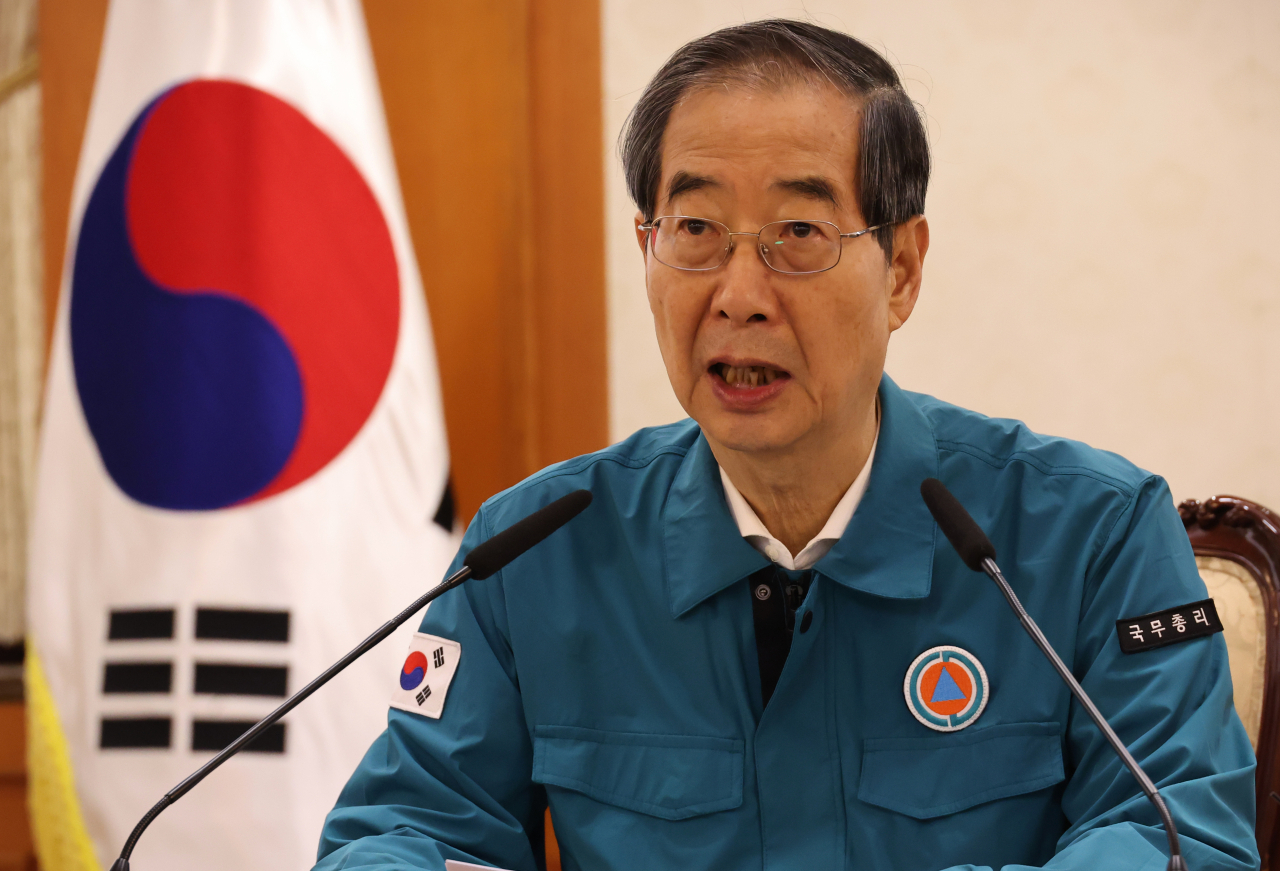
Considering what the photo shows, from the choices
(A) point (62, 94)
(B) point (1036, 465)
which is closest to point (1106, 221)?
(B) point (1036, 465)

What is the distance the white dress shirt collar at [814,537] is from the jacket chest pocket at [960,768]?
0.22 m

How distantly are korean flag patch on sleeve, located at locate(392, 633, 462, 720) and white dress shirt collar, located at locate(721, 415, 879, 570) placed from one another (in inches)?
13.5

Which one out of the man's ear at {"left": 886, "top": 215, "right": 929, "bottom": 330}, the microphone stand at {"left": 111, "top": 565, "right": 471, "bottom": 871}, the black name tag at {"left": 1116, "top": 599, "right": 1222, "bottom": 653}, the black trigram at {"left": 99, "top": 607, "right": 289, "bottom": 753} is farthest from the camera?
the black trigram at {"left": 99, "top": 607, "right": 289, "bottom": 753}

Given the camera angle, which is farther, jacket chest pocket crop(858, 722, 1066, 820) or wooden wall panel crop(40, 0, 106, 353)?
wooden wall panel crop(40, 0, 106, 353)

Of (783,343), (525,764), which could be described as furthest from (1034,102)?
(525,764)

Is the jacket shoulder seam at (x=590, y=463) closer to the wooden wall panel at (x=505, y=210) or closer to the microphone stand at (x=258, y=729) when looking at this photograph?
the microphone stand at (x=258, y=729)

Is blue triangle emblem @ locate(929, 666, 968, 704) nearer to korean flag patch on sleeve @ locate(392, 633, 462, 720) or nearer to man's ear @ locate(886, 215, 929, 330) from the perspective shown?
man's ear @ locate(886, 215, 929, 330)

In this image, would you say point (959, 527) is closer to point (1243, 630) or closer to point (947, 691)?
point (947, 691)

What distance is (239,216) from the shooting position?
72.1 inches

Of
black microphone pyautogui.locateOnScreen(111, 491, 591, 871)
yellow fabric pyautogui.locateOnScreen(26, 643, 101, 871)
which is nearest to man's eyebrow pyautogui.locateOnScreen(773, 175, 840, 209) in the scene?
black microphone pyautogui.locateOnScreen(111, 491, 591, 871)

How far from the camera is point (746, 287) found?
3.59 feet

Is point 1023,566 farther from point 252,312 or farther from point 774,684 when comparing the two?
point 252,312

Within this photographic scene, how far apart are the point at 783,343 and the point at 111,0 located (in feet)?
4.95

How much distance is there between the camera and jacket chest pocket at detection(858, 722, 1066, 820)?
103 centimetres
